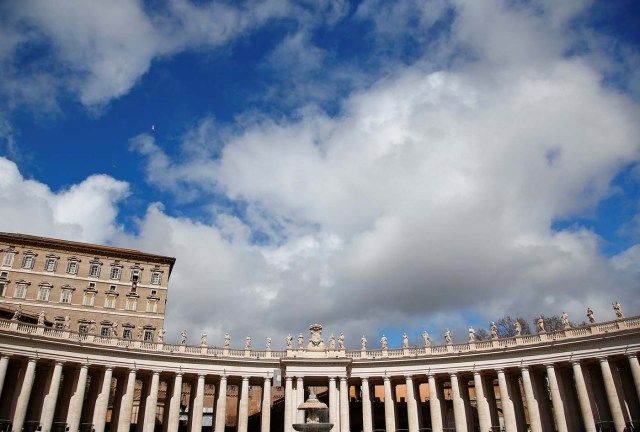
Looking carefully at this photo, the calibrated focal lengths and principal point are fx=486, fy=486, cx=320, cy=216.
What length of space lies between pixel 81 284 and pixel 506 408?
6000 centimetres

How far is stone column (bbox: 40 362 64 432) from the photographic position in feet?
166

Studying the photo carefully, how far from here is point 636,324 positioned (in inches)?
1918

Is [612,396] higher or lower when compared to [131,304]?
lower

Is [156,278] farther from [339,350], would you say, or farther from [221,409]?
[339,350]

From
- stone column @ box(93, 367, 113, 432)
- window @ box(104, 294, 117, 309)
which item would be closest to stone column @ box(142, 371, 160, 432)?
stone column @ box(93, 367, 113, 432)

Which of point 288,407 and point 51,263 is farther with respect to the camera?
point 51,263

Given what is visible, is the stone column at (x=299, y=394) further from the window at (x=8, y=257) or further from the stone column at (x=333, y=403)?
the window at (x=8, y=257)

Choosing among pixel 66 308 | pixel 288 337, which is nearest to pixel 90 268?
pixel 66 308

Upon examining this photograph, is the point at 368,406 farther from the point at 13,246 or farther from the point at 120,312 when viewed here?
the point at 13,246

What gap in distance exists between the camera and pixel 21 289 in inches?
2692

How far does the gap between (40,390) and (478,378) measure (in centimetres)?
5041

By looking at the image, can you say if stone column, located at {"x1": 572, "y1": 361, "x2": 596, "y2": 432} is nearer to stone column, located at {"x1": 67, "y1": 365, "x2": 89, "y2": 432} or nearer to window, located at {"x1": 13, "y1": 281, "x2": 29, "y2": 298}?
stone column, located at {"x1": 67, "y1": 365, "x2": 89, "y2": 432}

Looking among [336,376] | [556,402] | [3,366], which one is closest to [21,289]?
[3,366]

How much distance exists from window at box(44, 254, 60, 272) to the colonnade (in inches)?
718
